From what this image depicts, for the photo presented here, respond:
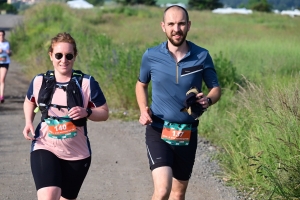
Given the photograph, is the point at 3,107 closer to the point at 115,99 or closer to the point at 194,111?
the point at 115,99

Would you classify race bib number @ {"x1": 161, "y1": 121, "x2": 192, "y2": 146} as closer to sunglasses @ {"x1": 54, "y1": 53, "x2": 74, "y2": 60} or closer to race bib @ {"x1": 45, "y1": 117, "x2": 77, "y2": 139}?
race bib @ {"x1": 45, "y1": 117, "x2": 77, "y2": 139}

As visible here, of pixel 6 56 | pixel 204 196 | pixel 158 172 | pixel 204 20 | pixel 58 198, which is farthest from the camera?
pixel 204 20

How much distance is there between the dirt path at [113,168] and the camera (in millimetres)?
7879

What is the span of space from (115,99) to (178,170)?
8.44 metres

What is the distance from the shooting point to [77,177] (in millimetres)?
5473

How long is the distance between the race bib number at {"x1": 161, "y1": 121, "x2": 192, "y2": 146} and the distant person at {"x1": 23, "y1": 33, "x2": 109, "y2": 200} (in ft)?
2.02

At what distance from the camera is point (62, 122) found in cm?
532

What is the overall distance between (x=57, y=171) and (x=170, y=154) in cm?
103

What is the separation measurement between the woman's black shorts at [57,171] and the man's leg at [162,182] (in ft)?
1.94

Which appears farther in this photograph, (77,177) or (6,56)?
(6,56)

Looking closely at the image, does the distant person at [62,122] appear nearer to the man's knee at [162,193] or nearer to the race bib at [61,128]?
the race bib at [61,128]

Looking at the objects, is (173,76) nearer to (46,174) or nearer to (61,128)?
(61,128)

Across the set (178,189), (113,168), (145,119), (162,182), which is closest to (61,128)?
(145,119)

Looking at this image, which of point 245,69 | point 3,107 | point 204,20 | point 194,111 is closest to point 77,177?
point 194,111
